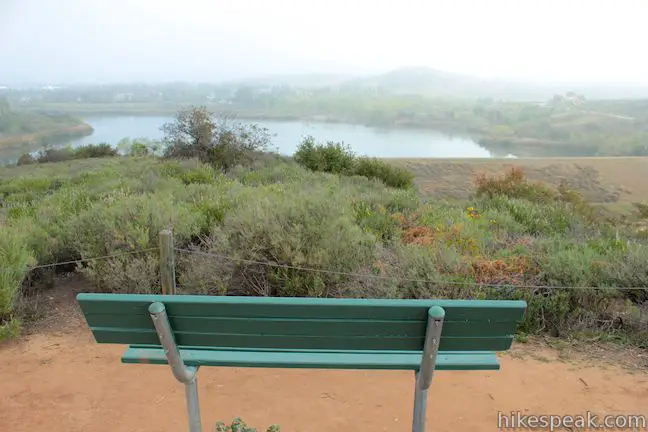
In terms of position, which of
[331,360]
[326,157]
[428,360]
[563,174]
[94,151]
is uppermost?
[428,360]

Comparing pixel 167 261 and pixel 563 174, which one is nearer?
pixel 167 261

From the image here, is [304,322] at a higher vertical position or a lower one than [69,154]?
higher

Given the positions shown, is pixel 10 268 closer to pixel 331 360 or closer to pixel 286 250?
pixel 286 250

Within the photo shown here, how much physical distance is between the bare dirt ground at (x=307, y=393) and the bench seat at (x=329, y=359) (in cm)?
82

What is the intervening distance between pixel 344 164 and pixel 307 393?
17.8 meters

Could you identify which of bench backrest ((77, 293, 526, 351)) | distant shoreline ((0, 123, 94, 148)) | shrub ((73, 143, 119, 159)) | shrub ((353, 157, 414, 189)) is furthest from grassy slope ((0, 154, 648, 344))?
distant shoreline ((0, 123, 94, 148))

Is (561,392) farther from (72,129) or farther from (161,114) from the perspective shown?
(161,114)

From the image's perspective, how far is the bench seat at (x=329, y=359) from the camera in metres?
2.50

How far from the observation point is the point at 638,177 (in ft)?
116

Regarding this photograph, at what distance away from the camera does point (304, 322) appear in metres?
2.26

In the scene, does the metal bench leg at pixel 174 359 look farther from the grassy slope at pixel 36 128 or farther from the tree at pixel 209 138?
the grassy slope at pixel 36 128

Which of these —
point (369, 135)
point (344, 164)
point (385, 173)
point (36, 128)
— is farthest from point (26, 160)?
point (369, 135)

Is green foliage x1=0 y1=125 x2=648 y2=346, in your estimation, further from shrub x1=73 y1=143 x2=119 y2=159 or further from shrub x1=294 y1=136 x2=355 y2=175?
shrub x1=73 y1=143 x2=119 y2=159

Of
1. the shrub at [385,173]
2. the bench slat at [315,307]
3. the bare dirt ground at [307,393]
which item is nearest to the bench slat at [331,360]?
the bench slat at [315,307]
